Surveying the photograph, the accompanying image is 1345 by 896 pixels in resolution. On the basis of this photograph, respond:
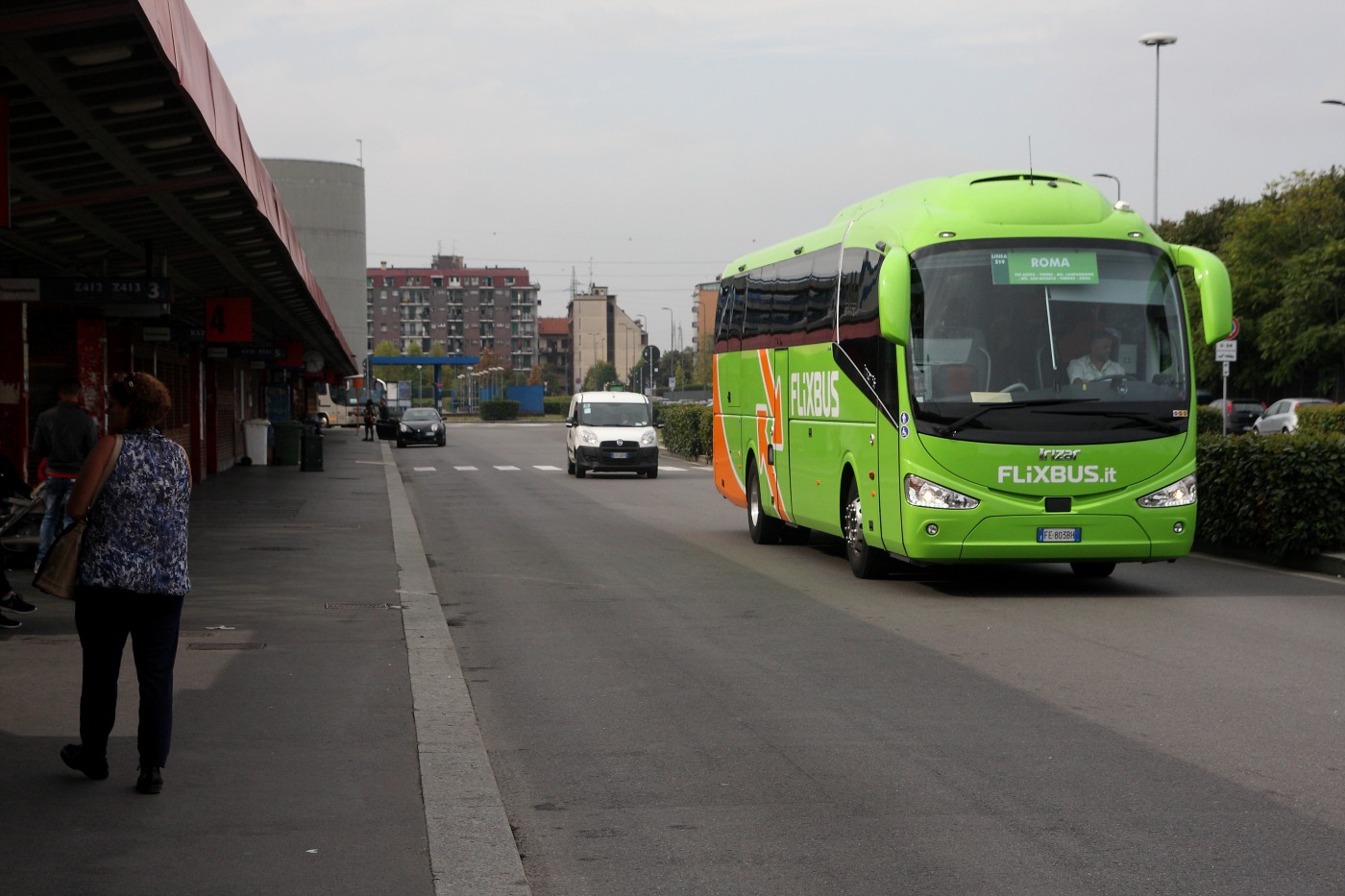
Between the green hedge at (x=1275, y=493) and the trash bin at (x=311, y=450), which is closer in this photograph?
the green hedge at (x=1275, y=493)

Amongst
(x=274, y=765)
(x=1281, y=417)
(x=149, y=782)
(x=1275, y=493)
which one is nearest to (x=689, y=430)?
(x=1281, y=417)

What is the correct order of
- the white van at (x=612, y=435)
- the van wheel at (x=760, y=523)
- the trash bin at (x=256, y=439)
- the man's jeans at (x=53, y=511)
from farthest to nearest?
the trash bin at (x=256, y=439), the white van at (x=612, y=435), the van wheel at (x=760, y=523), the man's jeans at (x=53, y=511)

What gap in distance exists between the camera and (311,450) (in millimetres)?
35469

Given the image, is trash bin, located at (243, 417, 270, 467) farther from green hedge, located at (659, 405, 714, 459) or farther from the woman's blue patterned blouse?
the woman's blue patterned blouse

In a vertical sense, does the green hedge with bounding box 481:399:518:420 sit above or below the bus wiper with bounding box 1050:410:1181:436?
below

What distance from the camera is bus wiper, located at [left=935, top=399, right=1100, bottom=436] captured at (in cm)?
1294

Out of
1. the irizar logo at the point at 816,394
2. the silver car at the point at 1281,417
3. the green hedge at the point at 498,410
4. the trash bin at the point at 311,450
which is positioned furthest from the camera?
the green hedge at the point at 498,410

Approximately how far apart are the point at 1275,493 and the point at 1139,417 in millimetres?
3096

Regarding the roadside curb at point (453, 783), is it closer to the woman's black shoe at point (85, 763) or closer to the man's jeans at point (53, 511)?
the woman's black shoe at point (85, 763)

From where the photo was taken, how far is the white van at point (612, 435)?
3512 cm

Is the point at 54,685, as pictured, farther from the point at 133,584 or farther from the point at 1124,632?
the point at 1124,632

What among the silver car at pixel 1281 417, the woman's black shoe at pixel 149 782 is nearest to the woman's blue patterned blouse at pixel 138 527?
the woman's black shoe at pixel 149 782

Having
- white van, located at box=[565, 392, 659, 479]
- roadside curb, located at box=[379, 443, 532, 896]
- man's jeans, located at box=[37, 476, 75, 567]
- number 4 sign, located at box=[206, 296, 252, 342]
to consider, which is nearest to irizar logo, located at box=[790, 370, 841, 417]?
roadside curb, located at box=[379, 443, 532, 896]

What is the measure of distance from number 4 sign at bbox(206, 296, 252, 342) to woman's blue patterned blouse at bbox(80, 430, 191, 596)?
18.6 meters
